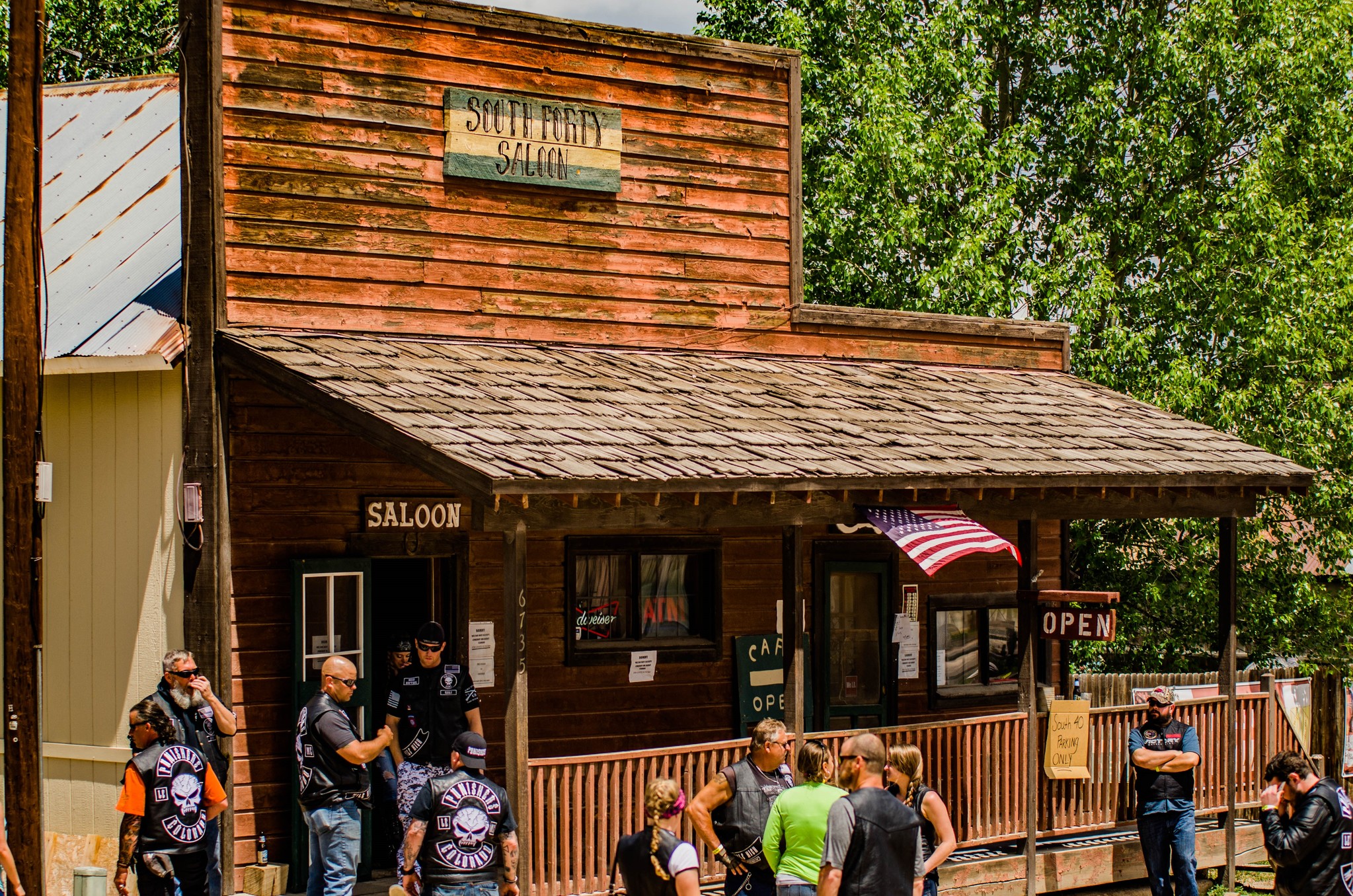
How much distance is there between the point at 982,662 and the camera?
48.6 feet

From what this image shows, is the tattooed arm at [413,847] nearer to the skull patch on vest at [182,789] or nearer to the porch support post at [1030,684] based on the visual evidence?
the skull patch on vest at [182,789]

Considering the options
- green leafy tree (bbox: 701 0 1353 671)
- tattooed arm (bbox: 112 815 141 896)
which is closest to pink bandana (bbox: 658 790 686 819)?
tattooed arm (bbox: 112 815 141 896)

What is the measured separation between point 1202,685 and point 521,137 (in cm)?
855

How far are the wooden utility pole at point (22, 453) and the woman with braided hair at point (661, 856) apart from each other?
15.2 ft

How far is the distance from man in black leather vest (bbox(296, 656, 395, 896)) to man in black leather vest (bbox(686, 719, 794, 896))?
2.05 m

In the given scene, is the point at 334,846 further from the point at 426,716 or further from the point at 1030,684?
the point at 1030,684

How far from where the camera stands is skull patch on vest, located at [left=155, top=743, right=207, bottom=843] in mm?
8211

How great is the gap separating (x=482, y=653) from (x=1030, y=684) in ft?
14.0

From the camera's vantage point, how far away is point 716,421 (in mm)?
10625

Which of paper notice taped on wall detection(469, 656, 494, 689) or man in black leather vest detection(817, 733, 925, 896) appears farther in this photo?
paper notice taped on wall detection(469, 656, 494, 689)

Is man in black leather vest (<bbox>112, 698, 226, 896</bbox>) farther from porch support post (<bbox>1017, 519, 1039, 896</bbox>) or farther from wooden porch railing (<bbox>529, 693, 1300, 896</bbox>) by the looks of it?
porch support post (<bbox>1017, 519, 1039, 896</bbox>)

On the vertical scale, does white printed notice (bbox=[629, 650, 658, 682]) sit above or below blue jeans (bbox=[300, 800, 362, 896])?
above

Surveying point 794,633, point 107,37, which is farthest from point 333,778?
point 107,37

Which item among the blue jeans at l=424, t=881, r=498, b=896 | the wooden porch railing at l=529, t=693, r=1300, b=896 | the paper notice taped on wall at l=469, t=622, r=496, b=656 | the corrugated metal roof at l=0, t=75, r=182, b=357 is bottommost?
the wooden porch railing at l=529, t=693, r=1300, b=896
